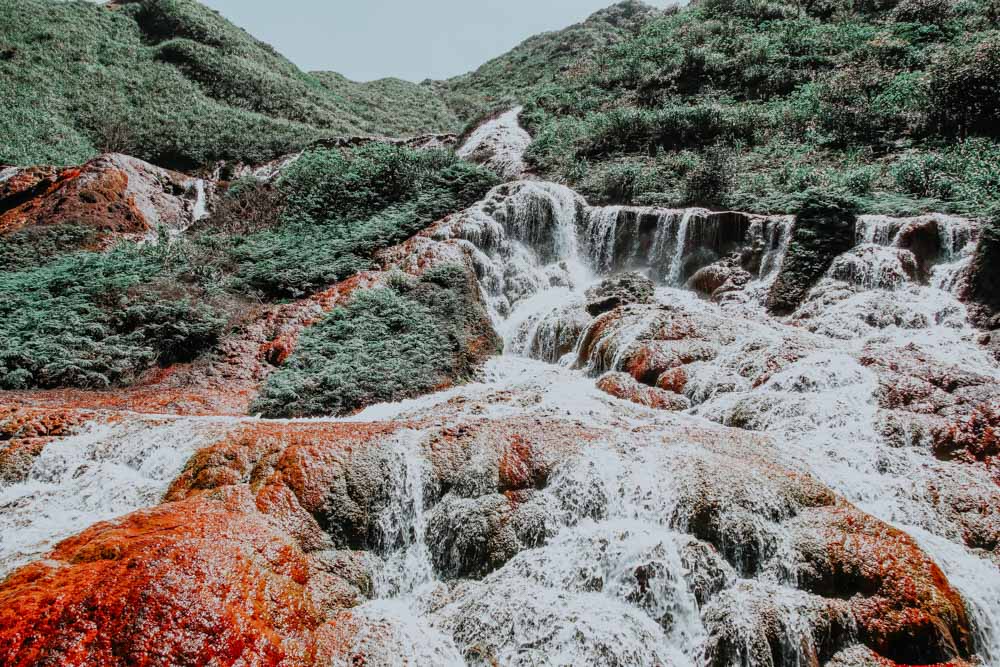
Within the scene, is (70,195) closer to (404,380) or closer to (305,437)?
(404,380)

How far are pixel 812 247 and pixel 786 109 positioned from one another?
509 inches

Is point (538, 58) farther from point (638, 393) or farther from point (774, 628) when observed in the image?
point (774, 628)

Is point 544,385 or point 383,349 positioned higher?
point 383,349

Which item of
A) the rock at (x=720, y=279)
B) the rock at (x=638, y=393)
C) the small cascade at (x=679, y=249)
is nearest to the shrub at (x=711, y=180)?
the small cascade at (x=679, y=249)

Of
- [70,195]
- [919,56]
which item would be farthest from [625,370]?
[919,56]

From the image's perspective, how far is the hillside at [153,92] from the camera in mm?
31578

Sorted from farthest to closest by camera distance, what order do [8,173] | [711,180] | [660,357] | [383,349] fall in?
[8,173]
[711,180]
[383,349]
[660,357]

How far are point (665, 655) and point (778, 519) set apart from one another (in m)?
2.48

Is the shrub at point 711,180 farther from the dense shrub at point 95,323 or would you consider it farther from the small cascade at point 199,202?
the small cascade at point 199,202

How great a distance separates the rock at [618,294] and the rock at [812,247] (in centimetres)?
358

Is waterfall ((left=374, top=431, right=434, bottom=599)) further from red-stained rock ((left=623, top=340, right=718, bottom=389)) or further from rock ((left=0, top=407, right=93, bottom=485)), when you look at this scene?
red-stained rock ((left=623, top=340, right=718, bottom=389))

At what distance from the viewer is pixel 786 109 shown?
24.9m

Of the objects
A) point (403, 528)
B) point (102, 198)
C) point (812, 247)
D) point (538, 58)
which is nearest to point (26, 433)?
point (403, 528)

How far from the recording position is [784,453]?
27.6 feet
